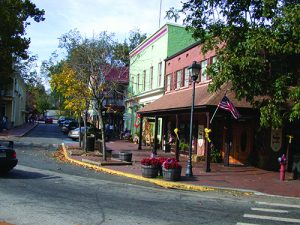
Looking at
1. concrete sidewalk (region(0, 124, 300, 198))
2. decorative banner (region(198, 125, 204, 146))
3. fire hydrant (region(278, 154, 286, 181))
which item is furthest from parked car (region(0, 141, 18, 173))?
decorative banner (region(198, 125, 204, 146))

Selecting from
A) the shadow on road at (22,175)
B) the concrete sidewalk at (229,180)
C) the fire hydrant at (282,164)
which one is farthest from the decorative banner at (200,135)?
the shadow on road at (22,175)

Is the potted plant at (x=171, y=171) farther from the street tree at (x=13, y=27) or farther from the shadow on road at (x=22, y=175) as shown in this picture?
the street tree at (x=13, y=27)

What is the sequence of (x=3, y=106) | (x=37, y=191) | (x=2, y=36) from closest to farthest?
(x=37, y=191), (x=2, y=36), (x=3, y=106)

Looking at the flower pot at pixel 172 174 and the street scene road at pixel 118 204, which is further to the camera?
the flower pot at pixel 172 174

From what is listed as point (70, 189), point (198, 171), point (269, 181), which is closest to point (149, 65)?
point (198, 171)

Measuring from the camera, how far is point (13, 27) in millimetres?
33156

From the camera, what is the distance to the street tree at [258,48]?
13.2m

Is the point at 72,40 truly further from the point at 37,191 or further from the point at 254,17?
the point at 37,191

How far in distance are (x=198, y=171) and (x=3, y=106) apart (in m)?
40.7

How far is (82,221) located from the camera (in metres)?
8.20

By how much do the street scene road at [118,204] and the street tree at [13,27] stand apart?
2027 centimetres

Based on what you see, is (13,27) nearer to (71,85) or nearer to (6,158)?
(71,85)

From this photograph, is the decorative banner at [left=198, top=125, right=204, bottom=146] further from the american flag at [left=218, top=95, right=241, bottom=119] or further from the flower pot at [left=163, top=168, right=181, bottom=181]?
the flower pot at [left=163, top=168, right=181, bottom=181]

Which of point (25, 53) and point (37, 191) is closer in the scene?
point (37, 191)
